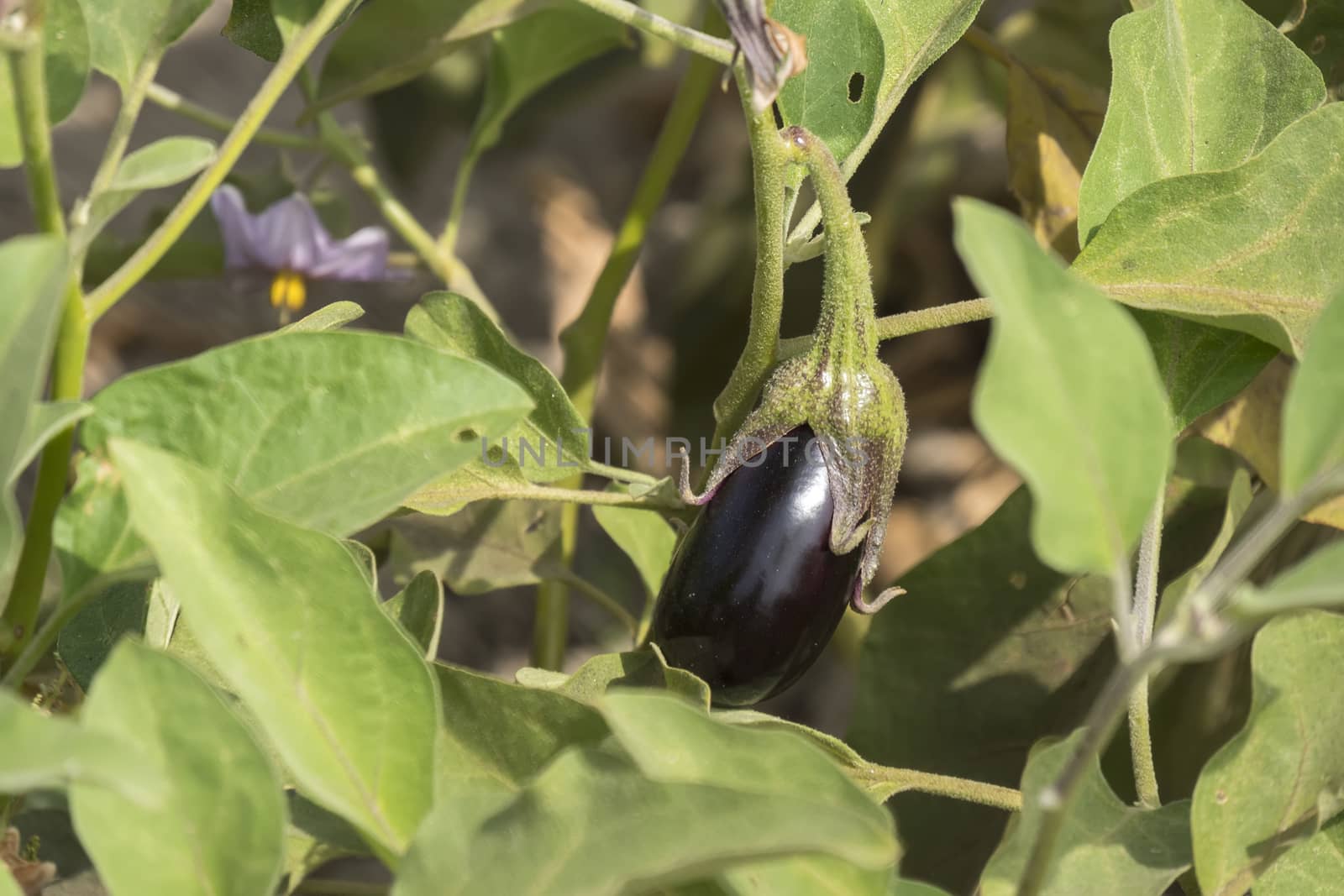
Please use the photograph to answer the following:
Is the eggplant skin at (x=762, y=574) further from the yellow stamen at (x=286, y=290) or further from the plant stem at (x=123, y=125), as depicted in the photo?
the yellow stamen at (x=286, y=290)

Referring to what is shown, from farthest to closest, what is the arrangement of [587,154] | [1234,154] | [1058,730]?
[587,154] < [1058,730] < [1234,154]

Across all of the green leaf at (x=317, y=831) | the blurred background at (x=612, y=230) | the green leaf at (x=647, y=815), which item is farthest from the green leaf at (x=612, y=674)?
the blurred background at (x=612, y=230)

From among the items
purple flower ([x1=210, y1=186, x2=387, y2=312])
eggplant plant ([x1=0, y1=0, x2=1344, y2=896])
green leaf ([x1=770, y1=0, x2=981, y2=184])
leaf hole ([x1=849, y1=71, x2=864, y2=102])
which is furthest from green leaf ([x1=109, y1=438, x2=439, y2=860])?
purple flower ([x1=210, y1=186, x2=387, y2=312])

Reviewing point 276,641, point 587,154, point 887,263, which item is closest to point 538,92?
point 887,263

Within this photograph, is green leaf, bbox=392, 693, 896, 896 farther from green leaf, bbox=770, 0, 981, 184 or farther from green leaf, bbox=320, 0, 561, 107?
green leaf, bbox=320, 0, 561, 107

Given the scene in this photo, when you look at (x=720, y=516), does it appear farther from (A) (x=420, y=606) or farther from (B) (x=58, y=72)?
(B) (x=58, y=72)

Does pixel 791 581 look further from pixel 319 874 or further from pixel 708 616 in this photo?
pixel 319 874

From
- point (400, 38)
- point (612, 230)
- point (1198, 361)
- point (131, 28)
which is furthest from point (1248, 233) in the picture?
point (612, 230)
